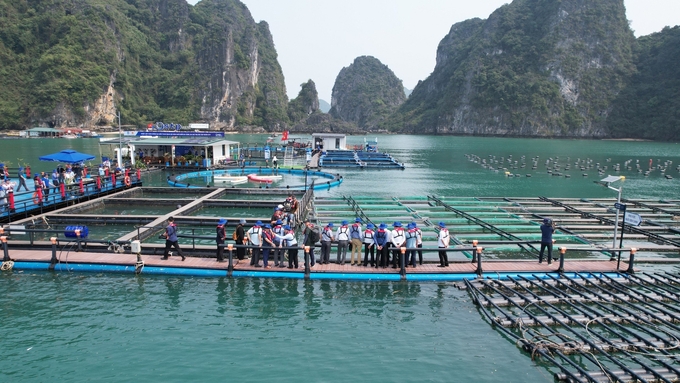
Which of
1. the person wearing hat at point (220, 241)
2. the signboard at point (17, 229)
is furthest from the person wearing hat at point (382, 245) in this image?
the signboard at point (17, 229)

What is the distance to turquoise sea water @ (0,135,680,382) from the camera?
33.5 feet

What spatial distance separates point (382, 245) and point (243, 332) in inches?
233

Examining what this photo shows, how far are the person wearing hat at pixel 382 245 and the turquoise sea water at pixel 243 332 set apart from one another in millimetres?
1004

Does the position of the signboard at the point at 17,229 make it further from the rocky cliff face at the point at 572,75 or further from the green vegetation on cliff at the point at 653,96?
the rocky cliff face at the point at 572,75

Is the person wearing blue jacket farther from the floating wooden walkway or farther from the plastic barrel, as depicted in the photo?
the plastic barrel

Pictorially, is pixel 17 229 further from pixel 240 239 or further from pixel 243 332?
pixel 243 332

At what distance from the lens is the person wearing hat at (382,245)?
1574 centimetres

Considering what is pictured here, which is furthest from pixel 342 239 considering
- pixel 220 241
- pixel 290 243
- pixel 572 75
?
pixel 572 75

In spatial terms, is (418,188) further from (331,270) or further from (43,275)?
(43,275)

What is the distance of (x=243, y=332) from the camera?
12.1 m

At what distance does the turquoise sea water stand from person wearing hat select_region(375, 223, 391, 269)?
39.5 inches

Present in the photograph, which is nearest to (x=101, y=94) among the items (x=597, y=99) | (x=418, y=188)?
(x=418, y=188)

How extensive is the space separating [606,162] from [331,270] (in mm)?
75773

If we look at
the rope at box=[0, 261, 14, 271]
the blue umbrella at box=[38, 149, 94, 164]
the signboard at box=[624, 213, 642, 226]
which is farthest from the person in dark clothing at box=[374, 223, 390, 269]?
the blue umbrella at box=[38, 149, 94, 164]
